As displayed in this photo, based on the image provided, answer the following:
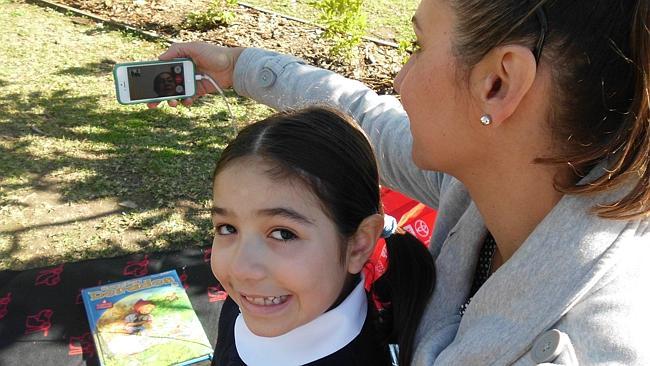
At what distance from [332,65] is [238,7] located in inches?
60.6

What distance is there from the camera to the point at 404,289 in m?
1.70

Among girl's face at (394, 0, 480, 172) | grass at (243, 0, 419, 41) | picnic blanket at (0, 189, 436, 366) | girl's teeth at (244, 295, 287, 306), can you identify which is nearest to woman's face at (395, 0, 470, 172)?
girl's face at (394, 0, 480, 172)

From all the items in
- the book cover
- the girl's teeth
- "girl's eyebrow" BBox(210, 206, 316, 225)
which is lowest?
the book cover

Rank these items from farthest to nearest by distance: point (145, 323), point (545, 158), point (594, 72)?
point (145, 323)
point (545, 158)
point (594, 72)

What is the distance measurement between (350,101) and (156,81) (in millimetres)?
738

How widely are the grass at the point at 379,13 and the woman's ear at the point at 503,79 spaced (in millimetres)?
5211

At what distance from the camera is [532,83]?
4.28 ft

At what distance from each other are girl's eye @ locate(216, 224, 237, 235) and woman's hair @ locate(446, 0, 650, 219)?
29.5 inches

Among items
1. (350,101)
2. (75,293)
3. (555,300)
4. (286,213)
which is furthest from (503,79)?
(75,293)

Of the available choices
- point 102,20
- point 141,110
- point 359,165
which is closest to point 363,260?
point 359,165

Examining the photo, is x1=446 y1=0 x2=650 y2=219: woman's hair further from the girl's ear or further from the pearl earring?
the girl's ear

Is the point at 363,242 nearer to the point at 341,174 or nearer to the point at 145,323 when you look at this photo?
the point at 341,174

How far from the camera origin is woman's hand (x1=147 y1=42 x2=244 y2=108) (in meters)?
2.48

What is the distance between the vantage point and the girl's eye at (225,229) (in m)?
1.70
